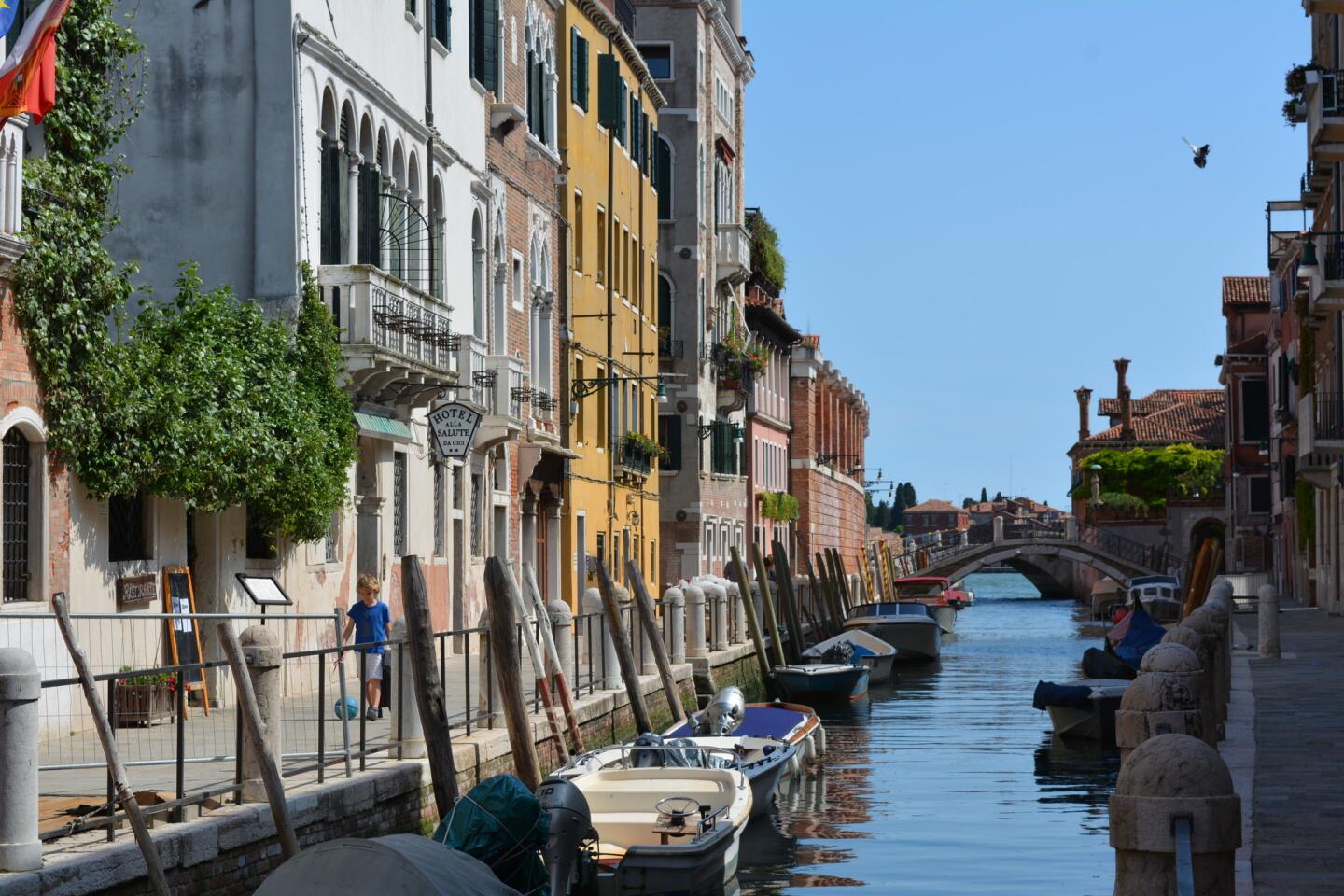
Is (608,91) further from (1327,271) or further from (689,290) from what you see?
(1327,271)

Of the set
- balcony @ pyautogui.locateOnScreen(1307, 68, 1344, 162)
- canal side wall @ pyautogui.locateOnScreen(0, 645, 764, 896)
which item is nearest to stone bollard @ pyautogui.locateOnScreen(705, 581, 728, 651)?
balcony @ pyautogui.locateOnScreen(1307, 68, 1344, 162)

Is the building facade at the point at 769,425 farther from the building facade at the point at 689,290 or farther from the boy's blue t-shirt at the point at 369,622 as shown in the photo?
the boy's blue t-shirt at the point at 369,622

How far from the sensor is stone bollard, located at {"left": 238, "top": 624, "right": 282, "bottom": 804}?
38.1 feet

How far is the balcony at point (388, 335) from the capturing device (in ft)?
A: 65.0

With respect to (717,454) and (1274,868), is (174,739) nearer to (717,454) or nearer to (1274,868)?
(1274,868)

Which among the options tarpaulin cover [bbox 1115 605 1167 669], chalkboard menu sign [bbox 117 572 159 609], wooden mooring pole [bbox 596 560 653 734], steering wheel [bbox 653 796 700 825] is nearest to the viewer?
steering wheel [bbox 653 796 700 825]

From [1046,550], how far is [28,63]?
72648mm

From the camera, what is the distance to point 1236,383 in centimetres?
7356

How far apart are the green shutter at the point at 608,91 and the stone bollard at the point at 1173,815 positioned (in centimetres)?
2935

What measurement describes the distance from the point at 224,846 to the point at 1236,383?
2621 inches

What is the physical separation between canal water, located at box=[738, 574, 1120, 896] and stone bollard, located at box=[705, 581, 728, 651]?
1.93 metres

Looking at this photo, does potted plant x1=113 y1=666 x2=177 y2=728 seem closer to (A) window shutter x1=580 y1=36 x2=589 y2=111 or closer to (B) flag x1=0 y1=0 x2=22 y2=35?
(B) flag x1=0 y1=0 x2=22 y2=35

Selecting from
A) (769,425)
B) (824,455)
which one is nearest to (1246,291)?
(824,455)

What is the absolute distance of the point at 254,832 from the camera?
11.1m
